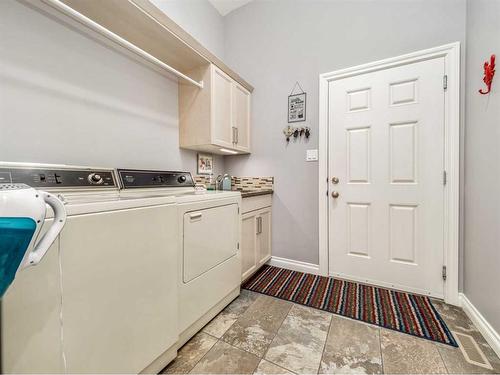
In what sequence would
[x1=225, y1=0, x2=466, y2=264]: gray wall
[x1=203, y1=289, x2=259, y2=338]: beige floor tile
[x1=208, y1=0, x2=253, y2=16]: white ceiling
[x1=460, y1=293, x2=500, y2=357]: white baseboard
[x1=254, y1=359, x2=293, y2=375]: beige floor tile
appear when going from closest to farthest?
[x1=254, y1=359, x2=293, y2=375]: beige floor tile < [x1=460, y1=293, x2=500, y2=357]: white baseboard < [x1=203, y1=289, x2=259, y2=338]: beige floor tile < [x1=225, y1=0, x2=466, y2=264]: gray wall < [x1=208, y1=0, x2=253, y2=16]: white ceiling

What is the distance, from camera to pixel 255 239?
2176 mm

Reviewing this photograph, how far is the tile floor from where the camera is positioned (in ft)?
3.89

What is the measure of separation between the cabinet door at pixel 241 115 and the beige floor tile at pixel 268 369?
1.79 meters

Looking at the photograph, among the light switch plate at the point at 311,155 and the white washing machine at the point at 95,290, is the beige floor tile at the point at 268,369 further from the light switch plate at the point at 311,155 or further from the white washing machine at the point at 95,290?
the light switch plate at the point at 311,155

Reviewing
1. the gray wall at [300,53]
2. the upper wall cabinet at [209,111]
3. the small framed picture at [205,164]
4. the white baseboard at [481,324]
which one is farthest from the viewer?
the small framed picture at [205,164]

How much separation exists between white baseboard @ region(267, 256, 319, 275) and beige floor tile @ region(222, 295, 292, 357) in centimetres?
61

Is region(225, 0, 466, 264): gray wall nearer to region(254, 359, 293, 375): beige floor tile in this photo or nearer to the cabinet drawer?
the cabinet drawer

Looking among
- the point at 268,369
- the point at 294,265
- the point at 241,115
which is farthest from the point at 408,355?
the point at 241,115

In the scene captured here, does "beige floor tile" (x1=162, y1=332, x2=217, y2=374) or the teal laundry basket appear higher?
the teal laundry basket

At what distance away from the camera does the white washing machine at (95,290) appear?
0.72 metres

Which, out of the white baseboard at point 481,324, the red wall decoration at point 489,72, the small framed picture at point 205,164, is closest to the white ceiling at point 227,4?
the small framed picture at point 205,164

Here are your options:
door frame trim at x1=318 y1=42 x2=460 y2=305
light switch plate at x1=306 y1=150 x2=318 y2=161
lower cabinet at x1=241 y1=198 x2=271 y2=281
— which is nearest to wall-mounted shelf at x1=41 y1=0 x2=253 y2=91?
light switch plate at x1=306 y1=150 x2=318 y2=161

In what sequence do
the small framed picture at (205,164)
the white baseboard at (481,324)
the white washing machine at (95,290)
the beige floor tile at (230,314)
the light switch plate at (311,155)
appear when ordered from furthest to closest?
1. the small framed picture at (205,164)
2. the light switch plate at (311,155)
3. the beige floor tile at (230,314)
4. the white baseboard at (481,324)
5. the white washing machine at (95,290)

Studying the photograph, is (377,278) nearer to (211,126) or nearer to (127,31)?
(211,126)
